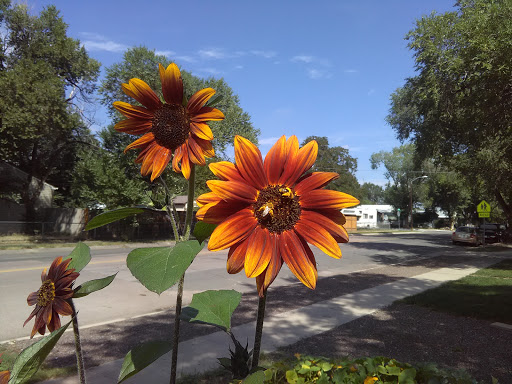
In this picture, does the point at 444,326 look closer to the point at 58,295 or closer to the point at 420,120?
the point at 58,295

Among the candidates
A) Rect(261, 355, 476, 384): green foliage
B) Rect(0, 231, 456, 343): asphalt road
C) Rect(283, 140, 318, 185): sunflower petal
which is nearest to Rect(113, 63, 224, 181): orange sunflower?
Rect(283, 140, 318, 185): sunflower petal

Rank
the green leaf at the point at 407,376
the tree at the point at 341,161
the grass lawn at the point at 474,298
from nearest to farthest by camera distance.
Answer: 1. the green leaf at the point at 407,376
2. the grass lawn at the point at 474,298
3. the tree at the point at 341,161

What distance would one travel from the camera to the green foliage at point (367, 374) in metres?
2.25

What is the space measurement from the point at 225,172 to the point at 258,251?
0.19m

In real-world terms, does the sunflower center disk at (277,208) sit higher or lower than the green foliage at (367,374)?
higher

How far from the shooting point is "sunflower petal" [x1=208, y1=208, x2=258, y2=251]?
2.52 feet

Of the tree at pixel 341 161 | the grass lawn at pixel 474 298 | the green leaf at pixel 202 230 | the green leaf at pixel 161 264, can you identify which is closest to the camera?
the green leaf at pixel 161 264

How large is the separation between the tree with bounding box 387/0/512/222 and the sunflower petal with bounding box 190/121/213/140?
9.87 meters

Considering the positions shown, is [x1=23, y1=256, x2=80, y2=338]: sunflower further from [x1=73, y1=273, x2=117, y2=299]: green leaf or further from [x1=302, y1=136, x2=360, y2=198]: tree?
[x1=302, y1=136, x2=360, y2=198]: tree

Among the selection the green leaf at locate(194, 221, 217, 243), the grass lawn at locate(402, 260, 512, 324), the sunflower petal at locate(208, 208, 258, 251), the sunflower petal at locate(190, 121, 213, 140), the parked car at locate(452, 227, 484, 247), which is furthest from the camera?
the parked car at locate(452, 227, 484, 247)

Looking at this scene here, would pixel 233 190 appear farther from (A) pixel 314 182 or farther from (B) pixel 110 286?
(B) pixel 110 286

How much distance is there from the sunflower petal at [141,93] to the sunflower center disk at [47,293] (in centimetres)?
59

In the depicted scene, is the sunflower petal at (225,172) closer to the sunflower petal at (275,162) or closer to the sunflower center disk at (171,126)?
the sunflower petal at (275,162)

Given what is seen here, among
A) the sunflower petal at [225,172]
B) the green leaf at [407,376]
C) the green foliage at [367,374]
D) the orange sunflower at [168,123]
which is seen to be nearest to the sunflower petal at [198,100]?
the orange sunflower at [168,123]
